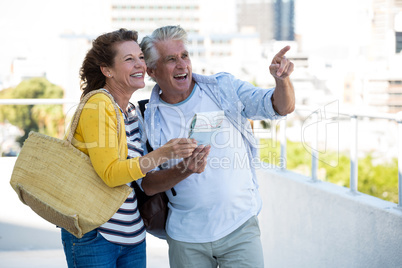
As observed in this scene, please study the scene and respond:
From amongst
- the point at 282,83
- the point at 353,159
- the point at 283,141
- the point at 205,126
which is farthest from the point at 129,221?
the point at 283,141

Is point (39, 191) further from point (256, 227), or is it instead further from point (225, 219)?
point (256, 227)

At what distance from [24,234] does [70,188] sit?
99.2 inches

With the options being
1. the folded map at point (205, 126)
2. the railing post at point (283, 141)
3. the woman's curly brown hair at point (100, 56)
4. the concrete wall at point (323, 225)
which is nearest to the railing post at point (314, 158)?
the concrete wall at point (323, 225)

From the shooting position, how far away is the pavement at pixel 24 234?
12.2 feet

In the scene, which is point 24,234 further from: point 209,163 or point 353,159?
point 353,159

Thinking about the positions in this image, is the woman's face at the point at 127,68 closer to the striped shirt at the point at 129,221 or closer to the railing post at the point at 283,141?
the striped shirt at the point at 129,221

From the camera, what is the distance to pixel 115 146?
1.49 metres

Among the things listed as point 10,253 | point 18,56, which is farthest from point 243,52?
point 10,253

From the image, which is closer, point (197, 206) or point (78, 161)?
point (78, 161)

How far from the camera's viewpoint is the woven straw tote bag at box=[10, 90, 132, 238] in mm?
1536

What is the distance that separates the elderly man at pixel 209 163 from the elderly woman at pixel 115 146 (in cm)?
13

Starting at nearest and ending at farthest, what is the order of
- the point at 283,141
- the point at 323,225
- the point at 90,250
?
the point at 90,250
the point at 323,225
the point at 283,141

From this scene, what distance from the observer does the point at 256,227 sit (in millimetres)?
1867

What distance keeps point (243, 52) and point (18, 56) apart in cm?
4031
